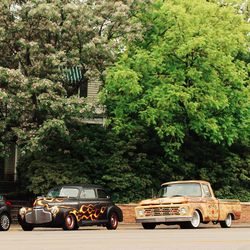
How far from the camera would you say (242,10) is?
39.6 metres

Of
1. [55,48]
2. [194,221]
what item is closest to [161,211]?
[194,221]

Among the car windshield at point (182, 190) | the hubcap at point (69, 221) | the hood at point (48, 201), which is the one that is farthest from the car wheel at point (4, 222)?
the car windshield at point (182, 190)

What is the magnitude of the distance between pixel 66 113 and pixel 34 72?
2617mm

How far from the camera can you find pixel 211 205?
1010 inches

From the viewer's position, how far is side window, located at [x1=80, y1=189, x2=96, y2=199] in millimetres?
25047

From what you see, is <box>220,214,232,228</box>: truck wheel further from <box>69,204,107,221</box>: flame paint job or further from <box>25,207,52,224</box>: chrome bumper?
<box>25,207,52,224</box>: chrome bumper

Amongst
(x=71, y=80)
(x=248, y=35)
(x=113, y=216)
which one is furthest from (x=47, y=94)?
(x=248, y=35)

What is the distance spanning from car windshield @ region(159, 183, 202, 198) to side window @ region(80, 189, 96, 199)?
254 centimetres

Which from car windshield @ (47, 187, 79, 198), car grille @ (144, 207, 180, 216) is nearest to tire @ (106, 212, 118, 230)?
car grille @ (144, 207, 180, 216)

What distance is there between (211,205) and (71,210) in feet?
17.6

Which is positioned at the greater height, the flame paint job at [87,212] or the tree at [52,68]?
the tree at [52,68]

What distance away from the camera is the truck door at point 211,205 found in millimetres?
25422

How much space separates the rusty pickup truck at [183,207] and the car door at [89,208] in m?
1.44

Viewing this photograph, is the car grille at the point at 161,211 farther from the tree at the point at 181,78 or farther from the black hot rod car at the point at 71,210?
the tree at the point at 181,78
